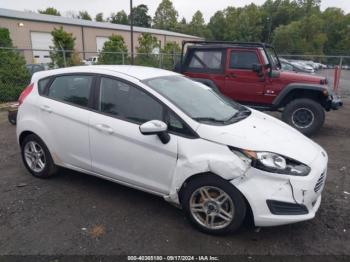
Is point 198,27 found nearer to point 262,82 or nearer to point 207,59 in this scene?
point 207,59

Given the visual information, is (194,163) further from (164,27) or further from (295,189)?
(164,27)

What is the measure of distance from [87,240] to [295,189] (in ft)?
6.52

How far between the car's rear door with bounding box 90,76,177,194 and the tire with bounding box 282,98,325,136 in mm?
4649

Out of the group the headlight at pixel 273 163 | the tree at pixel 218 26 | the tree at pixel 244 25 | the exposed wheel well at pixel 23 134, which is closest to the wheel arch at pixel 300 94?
the headlight at pixel 273 163

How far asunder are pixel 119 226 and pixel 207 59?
5470 millimetres

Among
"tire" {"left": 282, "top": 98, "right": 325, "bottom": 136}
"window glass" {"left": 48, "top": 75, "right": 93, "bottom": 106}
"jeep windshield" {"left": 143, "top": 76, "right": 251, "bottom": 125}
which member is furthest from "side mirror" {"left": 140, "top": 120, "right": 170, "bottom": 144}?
"tire" {"left": 282, "top": 98, "right": 325, "bottom": 136}

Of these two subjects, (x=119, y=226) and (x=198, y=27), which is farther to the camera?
(x=198, y=27)

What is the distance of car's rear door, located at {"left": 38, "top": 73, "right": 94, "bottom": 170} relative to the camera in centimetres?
364

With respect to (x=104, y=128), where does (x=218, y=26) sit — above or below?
above

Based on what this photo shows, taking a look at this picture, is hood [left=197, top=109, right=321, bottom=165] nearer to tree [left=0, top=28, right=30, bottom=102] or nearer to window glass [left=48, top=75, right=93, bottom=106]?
window glass [left=48, top=75, right=93, bottom=106]

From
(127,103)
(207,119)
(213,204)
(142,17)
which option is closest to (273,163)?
(213,204)

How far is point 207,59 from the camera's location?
25.3 ft

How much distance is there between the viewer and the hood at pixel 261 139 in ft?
9.43

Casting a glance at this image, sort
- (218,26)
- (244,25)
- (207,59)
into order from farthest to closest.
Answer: (218,26) → (244,25) → (207,59)
